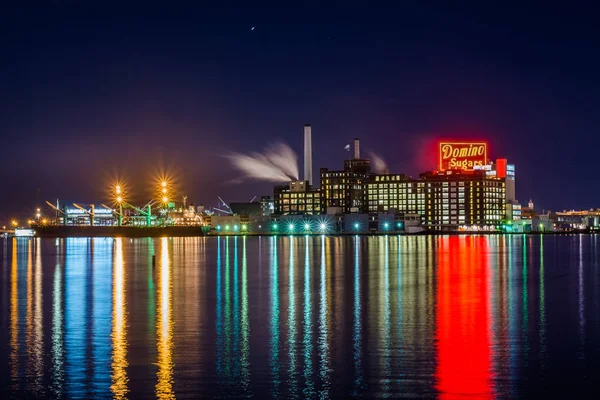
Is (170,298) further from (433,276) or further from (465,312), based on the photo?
(433,276)

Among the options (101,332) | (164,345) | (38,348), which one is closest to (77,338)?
(101,332)

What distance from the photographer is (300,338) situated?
23.5 m

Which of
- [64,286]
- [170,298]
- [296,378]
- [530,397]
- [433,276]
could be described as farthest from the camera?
[433,276]

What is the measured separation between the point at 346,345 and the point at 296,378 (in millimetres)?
4529

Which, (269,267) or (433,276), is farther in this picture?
(269,267)

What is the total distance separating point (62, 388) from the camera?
1714 centimetres

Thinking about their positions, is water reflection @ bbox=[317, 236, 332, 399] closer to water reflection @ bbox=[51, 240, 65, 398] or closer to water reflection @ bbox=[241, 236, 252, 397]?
water reflection @ bbox=[241, 236, 252, 397]

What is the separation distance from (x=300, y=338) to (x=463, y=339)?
4941 millimetres

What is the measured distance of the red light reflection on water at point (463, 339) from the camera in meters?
17.2

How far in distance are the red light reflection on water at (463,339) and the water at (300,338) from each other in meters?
0.06

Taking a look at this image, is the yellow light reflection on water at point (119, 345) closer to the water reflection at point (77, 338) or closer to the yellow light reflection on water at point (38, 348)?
the water reflection at point (77, 338)

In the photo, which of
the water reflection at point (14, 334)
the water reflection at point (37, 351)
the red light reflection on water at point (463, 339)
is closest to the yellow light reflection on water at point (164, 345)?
the water reflection at point (37, 351)

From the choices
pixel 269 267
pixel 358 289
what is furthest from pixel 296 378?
pixel 269 267

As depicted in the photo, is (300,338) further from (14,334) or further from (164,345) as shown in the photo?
(14,334)
